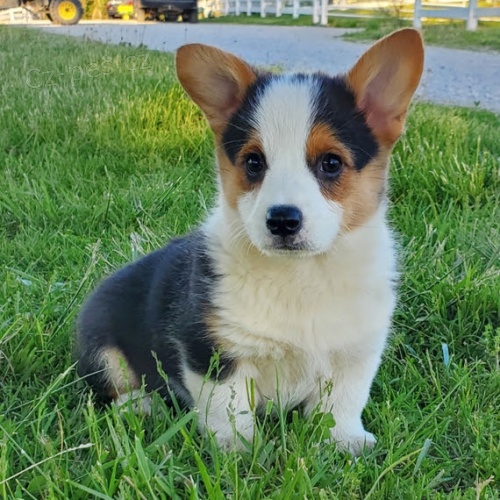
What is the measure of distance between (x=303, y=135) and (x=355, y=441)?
94 cm

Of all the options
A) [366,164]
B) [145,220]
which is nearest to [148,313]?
[366,164]

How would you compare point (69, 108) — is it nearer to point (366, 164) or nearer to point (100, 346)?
point (100, 346)

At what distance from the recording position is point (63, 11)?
828 inches

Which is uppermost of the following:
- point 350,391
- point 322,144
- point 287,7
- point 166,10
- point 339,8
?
point 322,144

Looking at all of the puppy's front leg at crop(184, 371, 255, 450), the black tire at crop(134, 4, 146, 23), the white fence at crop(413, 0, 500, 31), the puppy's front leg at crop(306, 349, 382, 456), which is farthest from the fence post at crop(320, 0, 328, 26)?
the puppy's front leg at crop(184, 371, 255, 450)

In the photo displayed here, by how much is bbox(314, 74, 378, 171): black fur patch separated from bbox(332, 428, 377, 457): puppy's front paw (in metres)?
0.82

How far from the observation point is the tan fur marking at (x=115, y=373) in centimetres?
248

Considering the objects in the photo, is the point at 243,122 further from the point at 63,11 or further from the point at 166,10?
the point at 166,10

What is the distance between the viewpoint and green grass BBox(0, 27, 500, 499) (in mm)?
1858

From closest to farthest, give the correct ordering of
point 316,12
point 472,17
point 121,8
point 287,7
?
1. point 472,17
2. point 316,12
3. point 287,7
4. point 121,8

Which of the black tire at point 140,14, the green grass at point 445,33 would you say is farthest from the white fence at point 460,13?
the black tire at point 140,14

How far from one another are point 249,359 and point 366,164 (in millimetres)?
696

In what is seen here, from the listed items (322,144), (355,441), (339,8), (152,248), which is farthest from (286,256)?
(339,8)

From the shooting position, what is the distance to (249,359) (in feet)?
7.04
